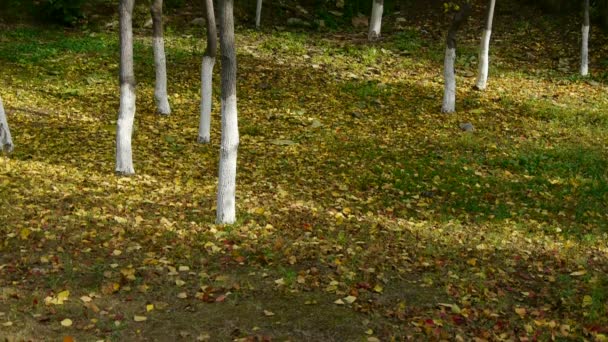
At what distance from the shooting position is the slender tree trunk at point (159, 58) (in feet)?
49.7

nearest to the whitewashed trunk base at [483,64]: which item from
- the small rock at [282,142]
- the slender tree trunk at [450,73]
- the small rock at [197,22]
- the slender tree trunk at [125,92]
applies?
the slender tree trunk at [450,73]

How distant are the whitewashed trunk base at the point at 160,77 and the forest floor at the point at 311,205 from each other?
1.23 feet

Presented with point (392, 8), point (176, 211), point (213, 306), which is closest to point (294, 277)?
point (213, 306)

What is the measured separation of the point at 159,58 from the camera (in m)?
15.8

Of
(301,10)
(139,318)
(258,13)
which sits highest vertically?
(301,10)

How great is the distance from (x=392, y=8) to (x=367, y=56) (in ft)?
26.3

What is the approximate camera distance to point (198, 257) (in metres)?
8.96

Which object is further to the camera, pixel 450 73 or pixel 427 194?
pixel 450 73

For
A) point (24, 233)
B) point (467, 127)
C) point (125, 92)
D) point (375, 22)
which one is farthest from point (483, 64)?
point (24, 233)

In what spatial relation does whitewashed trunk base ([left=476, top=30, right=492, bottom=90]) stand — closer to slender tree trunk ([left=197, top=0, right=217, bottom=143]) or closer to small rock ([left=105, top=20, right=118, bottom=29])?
slender tree trunk ([left=197, top=0, right=217, bottom=143])

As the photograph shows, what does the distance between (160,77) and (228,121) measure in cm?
674

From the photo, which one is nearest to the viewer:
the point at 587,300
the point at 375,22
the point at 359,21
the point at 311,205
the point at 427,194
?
the point at 587,300

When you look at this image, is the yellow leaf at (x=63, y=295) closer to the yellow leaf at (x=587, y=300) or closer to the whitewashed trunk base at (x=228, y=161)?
the whitewashed trunk base at (x=228, y=161)

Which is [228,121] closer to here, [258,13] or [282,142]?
[282,142]
